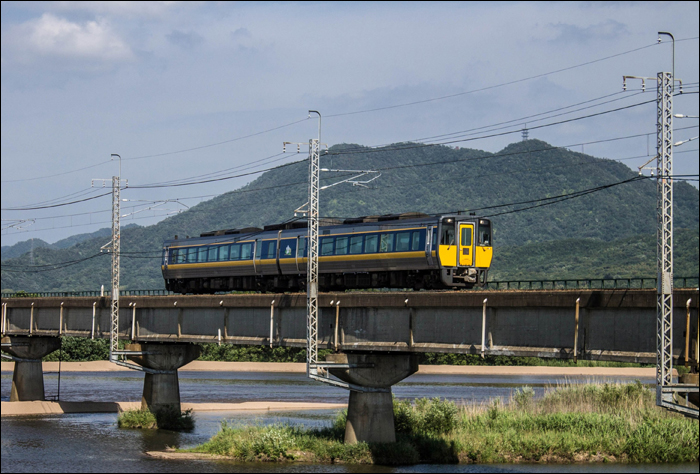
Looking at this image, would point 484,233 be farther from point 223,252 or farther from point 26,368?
point 26,368

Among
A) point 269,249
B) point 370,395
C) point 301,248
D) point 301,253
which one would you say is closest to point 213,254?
point 269,249

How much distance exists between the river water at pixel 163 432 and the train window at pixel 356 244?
11.1 meters

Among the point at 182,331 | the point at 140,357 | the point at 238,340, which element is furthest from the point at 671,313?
the point at 140,357

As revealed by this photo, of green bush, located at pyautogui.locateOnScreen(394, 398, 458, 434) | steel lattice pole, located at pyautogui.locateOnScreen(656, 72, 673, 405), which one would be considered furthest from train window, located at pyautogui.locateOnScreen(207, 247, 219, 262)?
steel lattice pole, located at pyautogui.locateOnScreen(656, 72, 673, 405)

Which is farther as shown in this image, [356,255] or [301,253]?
[301,253]

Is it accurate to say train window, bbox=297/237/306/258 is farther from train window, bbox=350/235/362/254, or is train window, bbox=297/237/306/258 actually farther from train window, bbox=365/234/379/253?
train window, bbox=365/234/379/253

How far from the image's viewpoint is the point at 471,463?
37406 mm

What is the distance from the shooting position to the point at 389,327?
3572 centimetres

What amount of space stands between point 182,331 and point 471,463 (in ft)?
60.0

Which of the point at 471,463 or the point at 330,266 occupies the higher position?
the point at 330,266

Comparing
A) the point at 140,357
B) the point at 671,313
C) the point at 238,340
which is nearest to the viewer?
the point at 671,313

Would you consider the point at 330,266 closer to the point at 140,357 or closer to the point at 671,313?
the point at 140,357

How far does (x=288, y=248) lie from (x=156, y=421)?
12020 millimetres

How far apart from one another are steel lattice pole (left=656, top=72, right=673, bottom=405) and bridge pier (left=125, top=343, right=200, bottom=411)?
3148 cm
